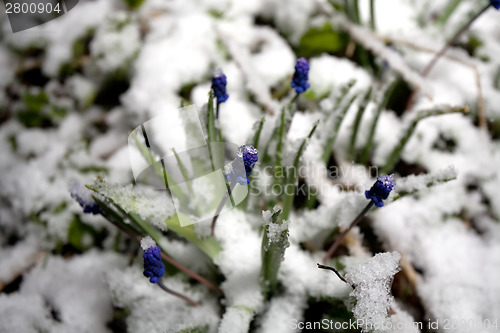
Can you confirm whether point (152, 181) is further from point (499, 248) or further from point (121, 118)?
point (499, 248)

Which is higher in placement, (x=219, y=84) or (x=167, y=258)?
(x=219, y=84)

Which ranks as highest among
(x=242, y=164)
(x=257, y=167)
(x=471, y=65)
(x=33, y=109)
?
(x=242, y=164)

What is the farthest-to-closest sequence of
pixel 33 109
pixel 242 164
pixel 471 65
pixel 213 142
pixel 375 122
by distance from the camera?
pixel 33 109 < pixel 471 65 < pixel 375 122 < pixel 213 142 < pixel 242 164

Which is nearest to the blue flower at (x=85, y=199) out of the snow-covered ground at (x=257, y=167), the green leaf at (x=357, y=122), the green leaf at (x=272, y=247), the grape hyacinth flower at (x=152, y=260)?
the snow-covered ground at (x=257, y=167)

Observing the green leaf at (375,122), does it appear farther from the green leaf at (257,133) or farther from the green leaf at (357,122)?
the green leaf at (257,133)

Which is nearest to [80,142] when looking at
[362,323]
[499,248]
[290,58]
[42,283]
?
[42,283]

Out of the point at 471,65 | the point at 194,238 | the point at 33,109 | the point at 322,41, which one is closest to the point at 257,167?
the point at 194,238

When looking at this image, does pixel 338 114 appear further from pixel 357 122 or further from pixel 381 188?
pixel 381 188
